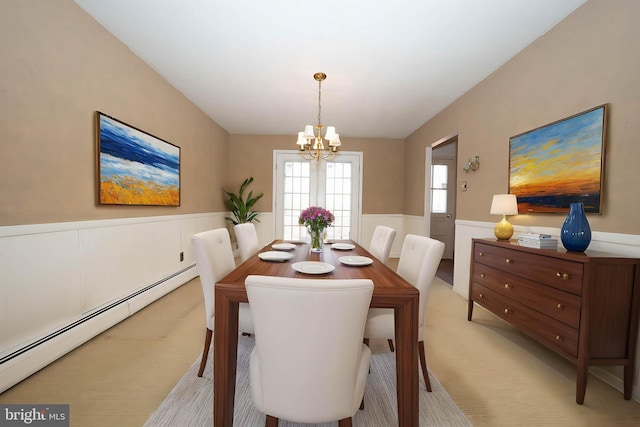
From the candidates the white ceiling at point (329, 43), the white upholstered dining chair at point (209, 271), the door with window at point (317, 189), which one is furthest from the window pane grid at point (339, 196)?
the white upholstered dining chair at point (209, 271)

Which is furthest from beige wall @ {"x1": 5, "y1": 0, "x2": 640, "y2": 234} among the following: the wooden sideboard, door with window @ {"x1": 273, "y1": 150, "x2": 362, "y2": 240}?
door with window @ {"x1": 273, "y1": 150, "x2": 362, "y2": 240}

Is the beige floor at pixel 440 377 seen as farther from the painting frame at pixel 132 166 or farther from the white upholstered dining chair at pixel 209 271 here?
the painting frame at pixel 132 166

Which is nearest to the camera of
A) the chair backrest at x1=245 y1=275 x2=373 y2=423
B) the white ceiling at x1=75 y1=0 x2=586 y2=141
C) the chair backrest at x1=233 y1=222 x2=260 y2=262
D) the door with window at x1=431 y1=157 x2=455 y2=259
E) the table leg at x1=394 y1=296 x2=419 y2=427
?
the chair backrest at x1=245 y1=275 x2=373 y2=423

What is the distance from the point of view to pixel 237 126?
5.05 m

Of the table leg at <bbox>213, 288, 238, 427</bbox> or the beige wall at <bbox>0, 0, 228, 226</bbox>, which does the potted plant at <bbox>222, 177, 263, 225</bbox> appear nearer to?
the beige wall at <bbox>0, 0, 228, 226</bbox>

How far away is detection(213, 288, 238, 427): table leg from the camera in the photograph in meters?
1.20

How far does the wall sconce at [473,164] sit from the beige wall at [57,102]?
12.0ft

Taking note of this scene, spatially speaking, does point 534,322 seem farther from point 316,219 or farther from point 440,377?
point 316,219

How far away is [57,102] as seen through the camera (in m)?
1.88

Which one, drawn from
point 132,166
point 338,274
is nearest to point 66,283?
point 132,166

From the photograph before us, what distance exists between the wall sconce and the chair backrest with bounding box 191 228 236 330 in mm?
2900

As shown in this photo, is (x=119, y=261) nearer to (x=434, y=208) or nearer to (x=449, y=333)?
(x=449, y=333)

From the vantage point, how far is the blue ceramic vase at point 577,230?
1.67m

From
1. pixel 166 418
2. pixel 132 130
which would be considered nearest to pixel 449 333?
pixel 166 418
